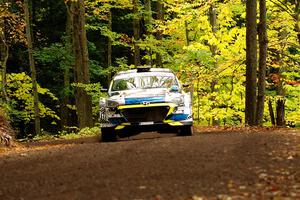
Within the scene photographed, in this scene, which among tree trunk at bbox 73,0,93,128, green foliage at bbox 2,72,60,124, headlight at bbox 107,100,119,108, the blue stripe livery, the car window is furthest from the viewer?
green foliage at bbox 2,72,60,124

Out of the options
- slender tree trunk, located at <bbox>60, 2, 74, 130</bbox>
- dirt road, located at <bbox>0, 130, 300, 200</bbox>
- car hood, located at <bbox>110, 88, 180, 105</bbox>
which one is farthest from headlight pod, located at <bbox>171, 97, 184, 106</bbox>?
slender tree trunk, located at <bbox>60, 2, 74, 130</bbox>

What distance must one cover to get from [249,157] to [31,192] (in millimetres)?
3336

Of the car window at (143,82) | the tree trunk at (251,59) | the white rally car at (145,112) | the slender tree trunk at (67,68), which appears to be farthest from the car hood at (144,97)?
the slender tree trunk at (67,68)

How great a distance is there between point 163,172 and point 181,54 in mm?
20406

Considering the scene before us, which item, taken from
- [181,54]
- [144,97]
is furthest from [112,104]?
[181,54]

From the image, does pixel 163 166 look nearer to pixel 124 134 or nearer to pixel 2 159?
pixel 2 159

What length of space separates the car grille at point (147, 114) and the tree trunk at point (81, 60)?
9149 millimetres

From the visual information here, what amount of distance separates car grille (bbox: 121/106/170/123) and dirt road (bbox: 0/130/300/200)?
2560 mm

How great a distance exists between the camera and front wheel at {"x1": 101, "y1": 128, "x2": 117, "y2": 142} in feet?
40.6

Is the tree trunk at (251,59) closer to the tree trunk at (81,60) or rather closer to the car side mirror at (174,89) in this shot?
the car side mirror at (174,89)

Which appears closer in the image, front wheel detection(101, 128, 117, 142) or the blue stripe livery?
the blue stripe livery

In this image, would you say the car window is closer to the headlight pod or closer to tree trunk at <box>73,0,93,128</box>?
the headlight pod

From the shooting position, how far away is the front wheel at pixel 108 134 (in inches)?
487

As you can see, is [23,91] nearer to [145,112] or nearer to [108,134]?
[108,134]
